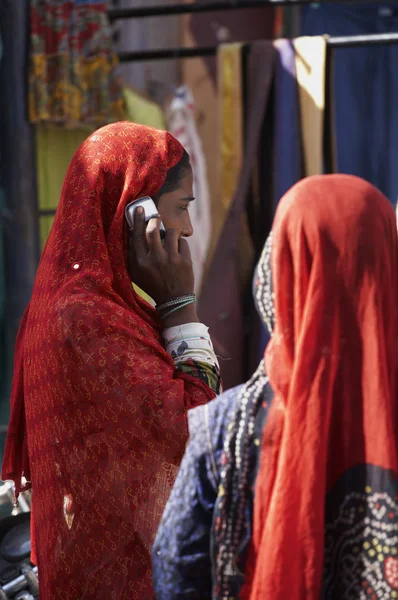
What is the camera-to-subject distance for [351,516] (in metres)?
1.01

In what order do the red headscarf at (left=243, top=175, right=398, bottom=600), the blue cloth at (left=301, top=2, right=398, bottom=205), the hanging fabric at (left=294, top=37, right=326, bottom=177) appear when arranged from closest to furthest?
1. the red headscarf at (left=243, top=175, right=398, bottom=600)
2. the hanging fabric at (left=294, top=37, right=326, bottom=177)
3. the blue cloth at (left=301, top=2, right=398, bottom=205)

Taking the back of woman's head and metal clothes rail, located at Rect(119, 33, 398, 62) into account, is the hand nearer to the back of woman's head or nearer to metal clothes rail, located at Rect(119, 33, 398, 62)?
the back of woman's head

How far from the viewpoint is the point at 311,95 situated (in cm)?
292

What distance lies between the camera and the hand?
159cm

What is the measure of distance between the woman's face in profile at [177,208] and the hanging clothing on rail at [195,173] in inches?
59.8

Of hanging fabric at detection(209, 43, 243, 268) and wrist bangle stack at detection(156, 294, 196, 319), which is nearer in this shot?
wrist bangle stack at detection(156, 294, 196, 319)

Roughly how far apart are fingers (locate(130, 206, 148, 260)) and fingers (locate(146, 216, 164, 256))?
0.01 m

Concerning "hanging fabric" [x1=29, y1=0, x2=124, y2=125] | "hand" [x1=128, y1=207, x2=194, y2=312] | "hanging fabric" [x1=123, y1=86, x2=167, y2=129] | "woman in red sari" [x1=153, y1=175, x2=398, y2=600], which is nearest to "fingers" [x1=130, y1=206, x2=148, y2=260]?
"hand" [x1=128, y1=207, x2=194, y2=312]

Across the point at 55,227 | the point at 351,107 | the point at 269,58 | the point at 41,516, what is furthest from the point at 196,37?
the point at 41,516

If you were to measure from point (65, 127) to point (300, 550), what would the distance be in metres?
2.64

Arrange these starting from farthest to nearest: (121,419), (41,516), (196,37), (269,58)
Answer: (196,37) → (269,58) → (41,516) → (121,419)

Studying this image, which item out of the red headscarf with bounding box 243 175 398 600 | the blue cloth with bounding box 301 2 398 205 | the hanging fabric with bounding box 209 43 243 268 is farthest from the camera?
the blue cloth with bounding box 301 2 398 205

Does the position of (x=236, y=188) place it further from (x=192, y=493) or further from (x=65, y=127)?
(x=192, y=493)

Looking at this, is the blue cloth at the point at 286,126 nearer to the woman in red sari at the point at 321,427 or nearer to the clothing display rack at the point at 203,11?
the clothing display rack at the point at 203,11
